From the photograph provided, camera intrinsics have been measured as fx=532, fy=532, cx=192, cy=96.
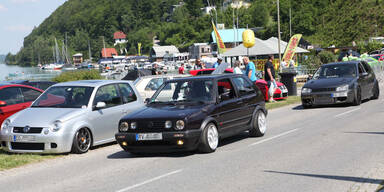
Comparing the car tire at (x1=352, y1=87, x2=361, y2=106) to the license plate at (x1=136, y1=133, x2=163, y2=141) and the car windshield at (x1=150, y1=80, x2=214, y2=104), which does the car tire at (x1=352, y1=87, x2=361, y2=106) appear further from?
the license plate at (x1=136, y1=133, x2=163, y2=141)

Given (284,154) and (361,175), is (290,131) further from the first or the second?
(361,175)

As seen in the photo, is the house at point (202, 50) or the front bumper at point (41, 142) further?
the house at point (202, 50)

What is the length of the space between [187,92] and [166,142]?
152 cm

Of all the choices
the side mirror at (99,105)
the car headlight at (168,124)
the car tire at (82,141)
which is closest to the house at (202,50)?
the side mirror at (99,105)

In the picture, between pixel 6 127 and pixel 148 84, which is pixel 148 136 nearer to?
pixel 6 127

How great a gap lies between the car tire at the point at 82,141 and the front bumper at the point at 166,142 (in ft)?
4.74

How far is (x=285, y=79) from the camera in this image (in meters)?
26.3

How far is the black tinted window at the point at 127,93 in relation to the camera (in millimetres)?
12844

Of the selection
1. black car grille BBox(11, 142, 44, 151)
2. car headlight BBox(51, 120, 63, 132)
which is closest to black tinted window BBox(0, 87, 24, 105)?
black car grille BBox(11, 142, 44, 151)

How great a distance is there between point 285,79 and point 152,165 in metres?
18.2

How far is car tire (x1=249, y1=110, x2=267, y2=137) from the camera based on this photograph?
468 inches

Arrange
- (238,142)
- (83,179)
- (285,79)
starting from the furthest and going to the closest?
1. (285,79)
2. (238,142)
3. (83,179)

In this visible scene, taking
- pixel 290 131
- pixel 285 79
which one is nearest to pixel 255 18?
pixel 285 79

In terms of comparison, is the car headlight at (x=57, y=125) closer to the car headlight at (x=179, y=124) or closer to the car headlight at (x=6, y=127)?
the car headlight at (x=6, y=127)
